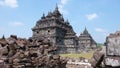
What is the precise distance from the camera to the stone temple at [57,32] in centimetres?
6612

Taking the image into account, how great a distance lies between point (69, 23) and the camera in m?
75.8

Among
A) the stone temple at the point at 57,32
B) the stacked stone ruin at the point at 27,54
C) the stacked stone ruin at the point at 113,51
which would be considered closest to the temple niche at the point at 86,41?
the stone temple at the point at 57,32

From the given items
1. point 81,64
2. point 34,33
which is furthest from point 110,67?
point 34,33

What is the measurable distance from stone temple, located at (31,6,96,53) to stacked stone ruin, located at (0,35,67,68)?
138 feet

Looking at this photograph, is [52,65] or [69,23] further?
[69,23]

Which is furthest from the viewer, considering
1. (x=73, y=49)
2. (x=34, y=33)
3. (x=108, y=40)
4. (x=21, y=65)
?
(x=34, y=33)

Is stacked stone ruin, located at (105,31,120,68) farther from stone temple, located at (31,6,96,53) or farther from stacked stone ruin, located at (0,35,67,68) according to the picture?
stone temple, located at (31,6,96,53)

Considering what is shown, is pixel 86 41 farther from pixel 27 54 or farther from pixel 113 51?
pixel 113 51

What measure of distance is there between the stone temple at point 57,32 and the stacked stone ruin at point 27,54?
42078 mm

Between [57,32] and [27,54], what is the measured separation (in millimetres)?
48373

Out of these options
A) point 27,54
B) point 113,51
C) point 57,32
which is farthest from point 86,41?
point 113,51

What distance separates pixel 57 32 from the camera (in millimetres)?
66750

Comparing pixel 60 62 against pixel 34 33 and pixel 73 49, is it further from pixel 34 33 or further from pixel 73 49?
pixel 34 33

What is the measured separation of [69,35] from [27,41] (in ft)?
156
